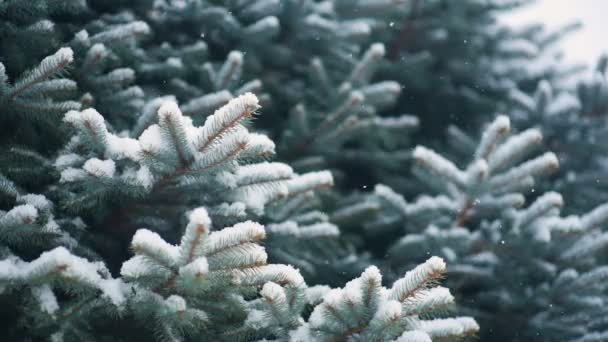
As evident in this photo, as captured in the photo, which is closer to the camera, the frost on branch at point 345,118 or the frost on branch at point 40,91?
the frost on branch at point 40,91

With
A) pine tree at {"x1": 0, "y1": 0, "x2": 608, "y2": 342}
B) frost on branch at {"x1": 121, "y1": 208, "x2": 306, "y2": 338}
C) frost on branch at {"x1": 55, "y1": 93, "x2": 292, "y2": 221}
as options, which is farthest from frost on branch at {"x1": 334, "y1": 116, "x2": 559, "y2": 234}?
frost on branch at {"x1": 121, "y1": 208, "x2": 306, "y2": 338}

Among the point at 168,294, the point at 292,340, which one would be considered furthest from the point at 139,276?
the point at 292,340

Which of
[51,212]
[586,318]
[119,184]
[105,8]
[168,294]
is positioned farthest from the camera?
[105,8]

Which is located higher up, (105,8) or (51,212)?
(105,8)

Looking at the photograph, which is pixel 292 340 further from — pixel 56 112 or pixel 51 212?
pixel 56 112

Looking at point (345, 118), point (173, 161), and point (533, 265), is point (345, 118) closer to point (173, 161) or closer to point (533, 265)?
point (533, 265)

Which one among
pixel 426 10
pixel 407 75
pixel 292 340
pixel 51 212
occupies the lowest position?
pixel 292 340

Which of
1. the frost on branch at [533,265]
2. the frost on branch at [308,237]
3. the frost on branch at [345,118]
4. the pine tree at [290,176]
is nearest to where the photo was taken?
the pine tree at [290,176]

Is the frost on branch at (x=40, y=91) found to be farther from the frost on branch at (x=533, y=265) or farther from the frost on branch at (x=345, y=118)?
the frost on branch at (x=533, y=265)

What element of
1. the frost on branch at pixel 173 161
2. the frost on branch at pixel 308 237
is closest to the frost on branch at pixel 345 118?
the frost on branch at pixel 308 237
